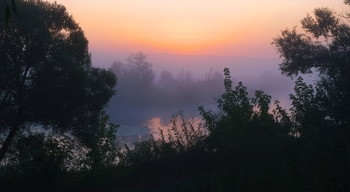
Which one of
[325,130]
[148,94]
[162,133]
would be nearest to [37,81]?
[162,133]

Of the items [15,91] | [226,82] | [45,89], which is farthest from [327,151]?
[15,91]

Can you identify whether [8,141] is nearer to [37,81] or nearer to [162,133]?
[37,81]

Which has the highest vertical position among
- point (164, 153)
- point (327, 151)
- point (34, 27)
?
point (34, 27)

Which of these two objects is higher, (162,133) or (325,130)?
(162,133)

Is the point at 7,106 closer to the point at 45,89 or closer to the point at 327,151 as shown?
the point at 45,89

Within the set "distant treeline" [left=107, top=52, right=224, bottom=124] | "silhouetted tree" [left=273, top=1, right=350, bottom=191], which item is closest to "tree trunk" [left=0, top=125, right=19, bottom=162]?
"silhouetted tree" [left=273, top=1, right=350, bottom=191]

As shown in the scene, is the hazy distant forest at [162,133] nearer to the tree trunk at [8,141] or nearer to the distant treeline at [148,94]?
the tree trunk at [8,141]

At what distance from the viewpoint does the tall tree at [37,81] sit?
17.4 m

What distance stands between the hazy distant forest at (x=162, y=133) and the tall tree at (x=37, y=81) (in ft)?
0.15

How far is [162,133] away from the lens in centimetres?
1622

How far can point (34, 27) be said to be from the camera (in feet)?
58.4

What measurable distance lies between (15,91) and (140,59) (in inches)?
3417

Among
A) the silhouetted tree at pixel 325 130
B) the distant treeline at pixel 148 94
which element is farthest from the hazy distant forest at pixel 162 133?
the distant treeline at pixel 148 94

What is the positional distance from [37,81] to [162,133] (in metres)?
6.02
